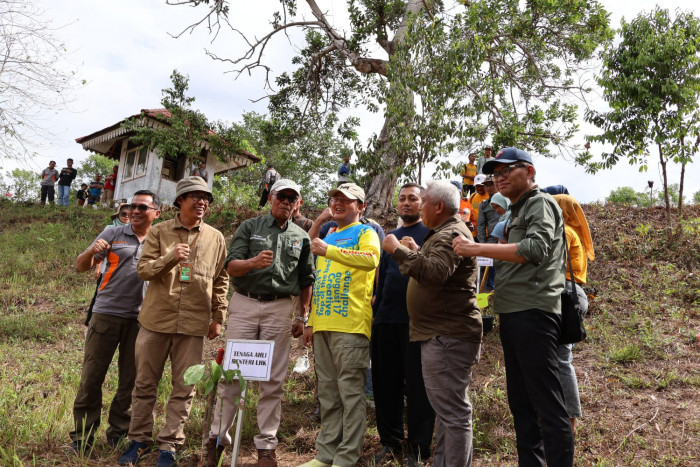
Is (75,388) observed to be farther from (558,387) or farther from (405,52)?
(405,52)

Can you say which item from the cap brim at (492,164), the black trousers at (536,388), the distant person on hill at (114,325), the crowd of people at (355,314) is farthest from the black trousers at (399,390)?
the distant person on hill at (114,325)

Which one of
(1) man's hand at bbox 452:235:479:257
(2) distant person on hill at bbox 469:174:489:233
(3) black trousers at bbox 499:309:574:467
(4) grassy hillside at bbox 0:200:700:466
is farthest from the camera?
(2) distant person on hill at bbox 469:174:489:233

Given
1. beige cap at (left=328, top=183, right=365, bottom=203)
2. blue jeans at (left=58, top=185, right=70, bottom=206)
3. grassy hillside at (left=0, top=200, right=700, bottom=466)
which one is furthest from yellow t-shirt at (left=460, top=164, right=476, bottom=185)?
blue jeans at (left=58, top=185, right=70, bottom=206)

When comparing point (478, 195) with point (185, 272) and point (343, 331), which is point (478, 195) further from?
Result: point (185, 272)

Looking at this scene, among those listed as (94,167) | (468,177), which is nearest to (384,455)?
(468,177)

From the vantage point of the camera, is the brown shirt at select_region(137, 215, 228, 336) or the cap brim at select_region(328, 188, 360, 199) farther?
the cap brim at select_region(328, 188, 360, 199)

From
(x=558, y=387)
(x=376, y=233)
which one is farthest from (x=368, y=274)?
(x=558, y=387)

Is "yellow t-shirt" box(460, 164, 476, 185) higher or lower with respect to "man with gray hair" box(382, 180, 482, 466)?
higher

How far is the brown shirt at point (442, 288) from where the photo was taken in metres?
2.97

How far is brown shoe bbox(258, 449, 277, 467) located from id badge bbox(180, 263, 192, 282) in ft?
4.60

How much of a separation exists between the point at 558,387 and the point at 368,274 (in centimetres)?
161

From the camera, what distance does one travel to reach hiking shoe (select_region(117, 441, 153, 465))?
3.55m

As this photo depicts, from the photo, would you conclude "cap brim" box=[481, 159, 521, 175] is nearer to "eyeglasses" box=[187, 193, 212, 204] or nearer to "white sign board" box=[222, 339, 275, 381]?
"white sign board" box=[222, 339, 275, 381]

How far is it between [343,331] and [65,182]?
742 inches
